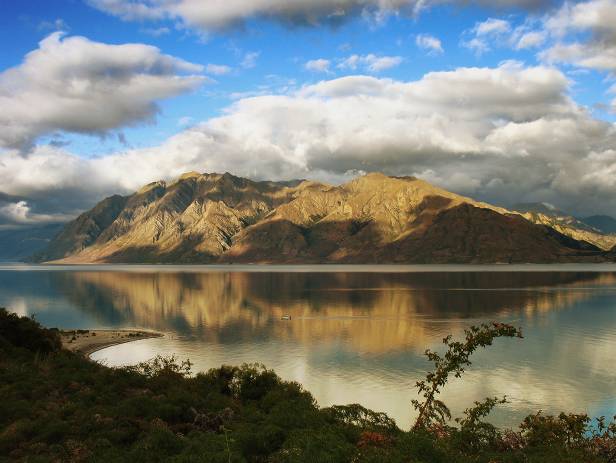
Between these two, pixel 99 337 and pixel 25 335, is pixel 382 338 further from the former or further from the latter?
pixel 25 335

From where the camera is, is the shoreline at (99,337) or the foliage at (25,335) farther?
the shoreline at (99,337)

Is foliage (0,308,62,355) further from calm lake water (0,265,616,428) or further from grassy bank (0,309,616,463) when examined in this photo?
calm lake water (0,265,616,428)

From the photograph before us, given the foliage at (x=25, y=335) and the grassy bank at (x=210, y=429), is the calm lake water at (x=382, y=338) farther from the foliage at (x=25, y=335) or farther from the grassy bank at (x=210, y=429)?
the grassy bank at (x=210, y=429)

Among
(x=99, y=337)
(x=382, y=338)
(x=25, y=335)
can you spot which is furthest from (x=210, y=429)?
(x=99, y=337)

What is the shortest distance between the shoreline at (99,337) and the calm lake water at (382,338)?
301 cm

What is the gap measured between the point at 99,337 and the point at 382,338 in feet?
171

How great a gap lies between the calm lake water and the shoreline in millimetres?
3013

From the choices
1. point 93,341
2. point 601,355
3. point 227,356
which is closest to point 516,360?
point 601,355

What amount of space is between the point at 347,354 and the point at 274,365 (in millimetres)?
12362

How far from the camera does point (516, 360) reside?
227ft

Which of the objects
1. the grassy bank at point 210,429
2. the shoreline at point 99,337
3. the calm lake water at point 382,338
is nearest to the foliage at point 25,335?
the grassy bank at point 210,429

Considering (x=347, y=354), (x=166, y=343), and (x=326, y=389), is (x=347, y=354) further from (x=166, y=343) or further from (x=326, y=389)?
(x=166, y=343)

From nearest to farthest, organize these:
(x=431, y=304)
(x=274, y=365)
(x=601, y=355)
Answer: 1. (x=274, y=365)
2. (x=601, y=355)
3. (x=431, y=304)

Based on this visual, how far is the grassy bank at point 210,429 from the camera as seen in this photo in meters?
21.9
